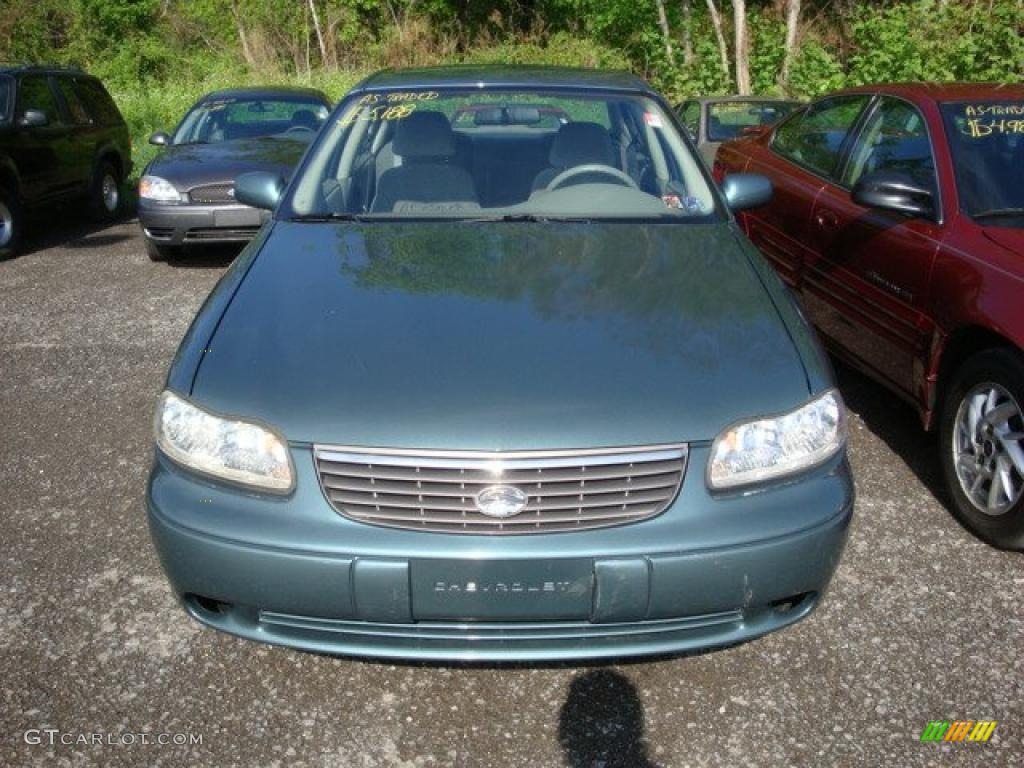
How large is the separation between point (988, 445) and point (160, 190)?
6234 millimetres

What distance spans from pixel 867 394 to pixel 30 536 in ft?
12.4

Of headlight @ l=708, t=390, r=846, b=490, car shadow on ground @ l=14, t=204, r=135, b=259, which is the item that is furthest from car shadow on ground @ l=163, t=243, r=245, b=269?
headlight @ l=708, t=390, r=846, b=490

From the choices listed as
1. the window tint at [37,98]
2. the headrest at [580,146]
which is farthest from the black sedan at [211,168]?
the headrest at [580,146]

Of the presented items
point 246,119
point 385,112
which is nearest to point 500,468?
point 385,112

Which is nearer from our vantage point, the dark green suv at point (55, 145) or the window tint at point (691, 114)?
the dark green suv at point (55, 145)

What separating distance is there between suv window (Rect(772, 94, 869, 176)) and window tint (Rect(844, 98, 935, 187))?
0.63ft

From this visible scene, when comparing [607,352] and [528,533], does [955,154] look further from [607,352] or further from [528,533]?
→ [528,533]

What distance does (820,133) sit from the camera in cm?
526

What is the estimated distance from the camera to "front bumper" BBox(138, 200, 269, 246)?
7.39 m

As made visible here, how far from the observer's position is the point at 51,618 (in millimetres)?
2990

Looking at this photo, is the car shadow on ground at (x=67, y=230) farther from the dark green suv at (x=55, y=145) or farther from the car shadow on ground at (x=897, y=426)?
the car shadow on ground at (x=897, y=426)

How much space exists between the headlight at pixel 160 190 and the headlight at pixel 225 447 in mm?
5484

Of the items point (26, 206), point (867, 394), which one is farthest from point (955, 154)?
point (26, 206)

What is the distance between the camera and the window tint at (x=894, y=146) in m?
4.12
